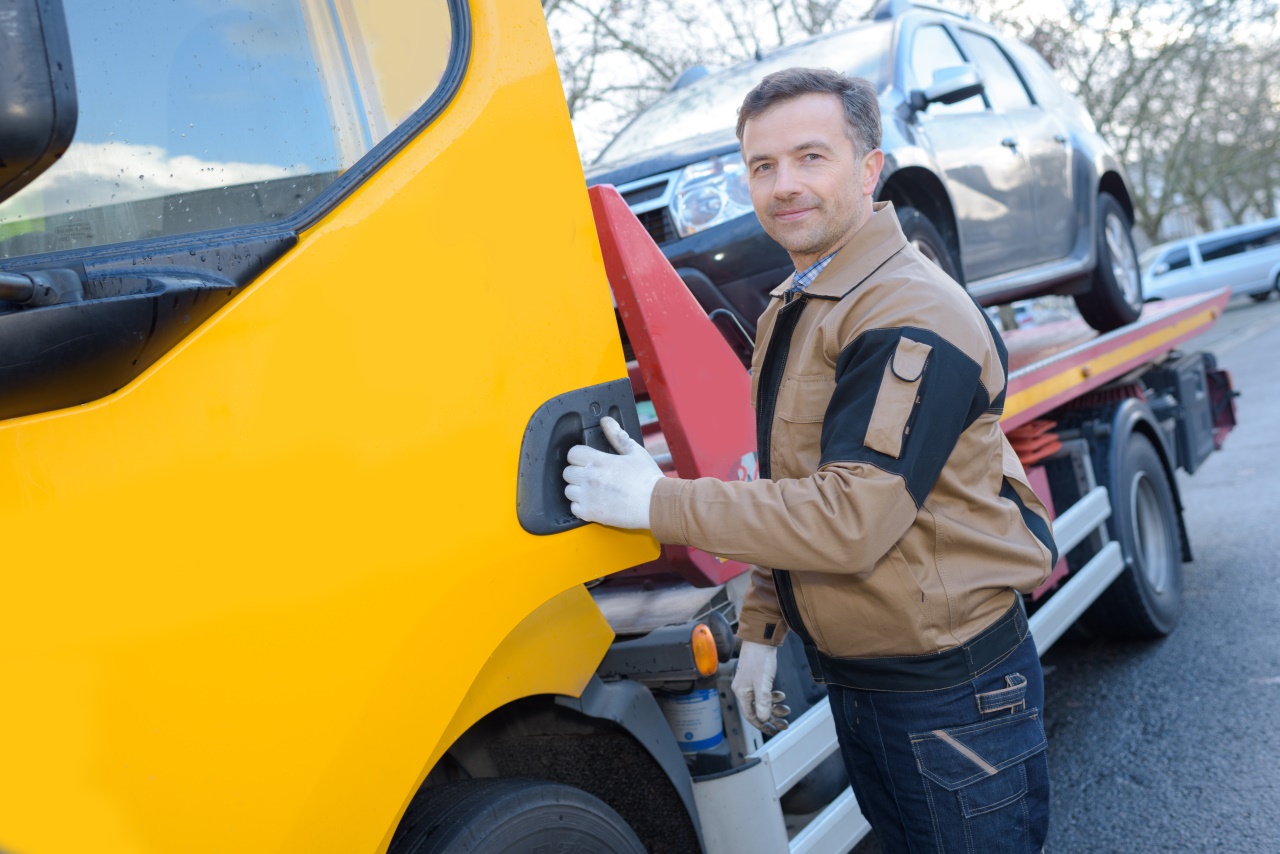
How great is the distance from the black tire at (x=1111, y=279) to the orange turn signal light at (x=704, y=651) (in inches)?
169

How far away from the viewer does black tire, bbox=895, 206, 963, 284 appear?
4.19 metres

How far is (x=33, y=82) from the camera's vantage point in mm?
938

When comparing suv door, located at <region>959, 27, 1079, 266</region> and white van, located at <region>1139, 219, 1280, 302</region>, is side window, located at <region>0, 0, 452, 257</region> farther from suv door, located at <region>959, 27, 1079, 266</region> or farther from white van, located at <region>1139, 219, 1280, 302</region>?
white van, located at <region>1139, 219, 1280, 302</region>

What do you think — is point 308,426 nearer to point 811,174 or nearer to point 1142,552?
point 811,174

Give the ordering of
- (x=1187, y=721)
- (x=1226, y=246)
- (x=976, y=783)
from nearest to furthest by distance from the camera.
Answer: (x=976, y=783) < (x=1187, y=721) < (x=1226, y=246)

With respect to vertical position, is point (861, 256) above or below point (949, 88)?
below

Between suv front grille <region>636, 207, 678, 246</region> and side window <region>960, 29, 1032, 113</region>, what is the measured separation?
7.98 feet

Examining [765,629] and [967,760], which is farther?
[765,629]

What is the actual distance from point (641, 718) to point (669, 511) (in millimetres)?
579

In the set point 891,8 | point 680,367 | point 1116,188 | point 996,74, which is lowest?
point 680,367

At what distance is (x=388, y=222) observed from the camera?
1517 mm

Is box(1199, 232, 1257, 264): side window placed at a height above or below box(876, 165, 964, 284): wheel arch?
below

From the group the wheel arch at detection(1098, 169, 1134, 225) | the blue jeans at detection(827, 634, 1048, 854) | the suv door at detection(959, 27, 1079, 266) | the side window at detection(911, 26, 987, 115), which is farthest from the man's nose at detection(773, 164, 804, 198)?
the wheel arch at detection(1098, 169, 1134, 225)

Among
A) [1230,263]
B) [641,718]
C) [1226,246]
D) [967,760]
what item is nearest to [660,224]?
[641,718]
